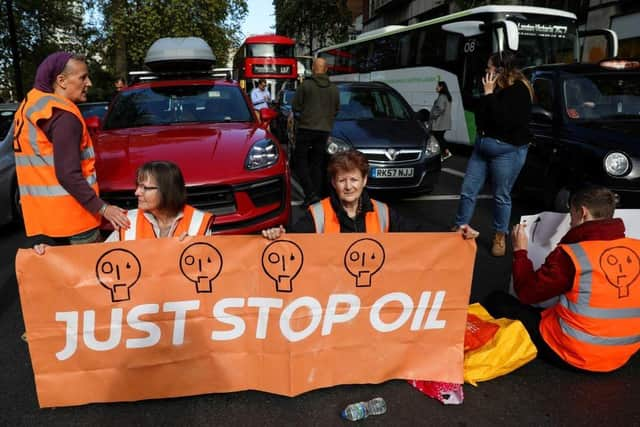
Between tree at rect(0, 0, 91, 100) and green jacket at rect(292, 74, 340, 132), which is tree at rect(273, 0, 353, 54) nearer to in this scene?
tree at rect(0, 0, 91, 100)

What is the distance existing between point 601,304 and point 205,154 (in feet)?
10.3

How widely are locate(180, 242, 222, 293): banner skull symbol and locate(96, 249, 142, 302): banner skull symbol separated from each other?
9.0 inches

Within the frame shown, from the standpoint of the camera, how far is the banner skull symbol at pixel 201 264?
2.54m

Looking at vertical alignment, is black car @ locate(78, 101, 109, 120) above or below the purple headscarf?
below

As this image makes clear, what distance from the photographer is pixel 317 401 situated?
8.79 ft

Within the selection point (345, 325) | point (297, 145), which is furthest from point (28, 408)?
point (297, 145)

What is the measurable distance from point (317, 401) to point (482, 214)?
4.54m

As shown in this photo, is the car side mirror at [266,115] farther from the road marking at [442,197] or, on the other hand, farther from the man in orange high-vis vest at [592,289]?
the man in orange high-vis vest at [592,289]

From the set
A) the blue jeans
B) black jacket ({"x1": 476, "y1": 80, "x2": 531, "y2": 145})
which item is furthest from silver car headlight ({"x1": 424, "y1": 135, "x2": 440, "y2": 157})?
black jacket ({"x1": 476, "y1": 80, "x2": 531, "y2": 145})

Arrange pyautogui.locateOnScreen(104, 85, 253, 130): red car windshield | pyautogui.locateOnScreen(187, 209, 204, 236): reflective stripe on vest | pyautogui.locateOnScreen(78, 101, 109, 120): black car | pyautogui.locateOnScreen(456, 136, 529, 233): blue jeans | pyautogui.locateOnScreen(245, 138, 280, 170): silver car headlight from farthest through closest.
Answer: pyautogui.locateOnScreen(78, 101, 109, 120): black car → pyautogui.locateOnScreen(104, 85, 253, 130): red car windshield → pyautogui.locateOnScreen(456, 136, 529, 233): blue jeans → pyautogui.locateOnScreen(245, 138, 280, 170): silver car headlight → pyautogui.locateOnScreen(187, 209, 204, 236): reflective stripe on vest

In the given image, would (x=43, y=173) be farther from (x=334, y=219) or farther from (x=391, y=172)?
(x=391, y=172)

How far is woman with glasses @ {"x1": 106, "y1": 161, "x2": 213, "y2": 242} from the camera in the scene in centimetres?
271

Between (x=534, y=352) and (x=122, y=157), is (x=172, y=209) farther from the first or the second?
(x=534, y=352)

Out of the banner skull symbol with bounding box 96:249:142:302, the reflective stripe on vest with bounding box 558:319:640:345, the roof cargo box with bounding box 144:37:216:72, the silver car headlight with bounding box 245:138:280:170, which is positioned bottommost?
the reflective stripe on vest with bounding box 558:319:640:345
